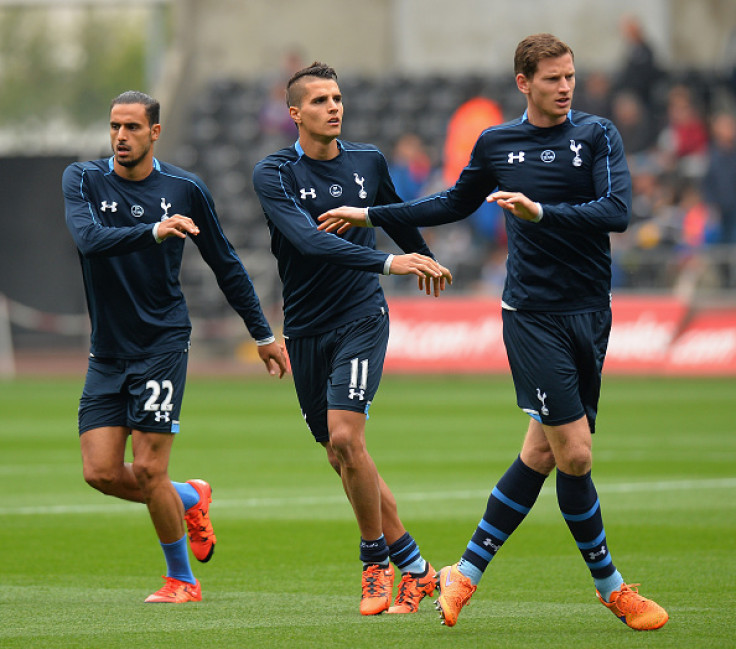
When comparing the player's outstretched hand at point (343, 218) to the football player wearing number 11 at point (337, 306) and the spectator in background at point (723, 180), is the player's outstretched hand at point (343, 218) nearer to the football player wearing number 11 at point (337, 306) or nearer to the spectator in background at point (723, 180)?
the football player wearing number 11 at point (337, 306)

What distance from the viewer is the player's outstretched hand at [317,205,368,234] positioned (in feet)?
23.7

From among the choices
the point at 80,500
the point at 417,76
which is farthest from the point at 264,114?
the point at 80,500

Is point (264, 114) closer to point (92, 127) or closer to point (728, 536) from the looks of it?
point (92, 127)

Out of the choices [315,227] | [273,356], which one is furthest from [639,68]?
[315,227]

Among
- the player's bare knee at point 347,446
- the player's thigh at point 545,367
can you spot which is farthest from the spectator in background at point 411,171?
the player's thigh at point 545,367

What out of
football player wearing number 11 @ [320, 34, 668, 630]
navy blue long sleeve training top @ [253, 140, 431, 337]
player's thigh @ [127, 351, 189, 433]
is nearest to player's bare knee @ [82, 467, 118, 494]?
player's thigh @ [127, 351, 189, 433]

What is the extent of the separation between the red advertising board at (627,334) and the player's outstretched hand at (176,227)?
15488 millimetres

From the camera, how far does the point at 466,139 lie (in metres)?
25.1

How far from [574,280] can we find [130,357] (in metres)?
2.36

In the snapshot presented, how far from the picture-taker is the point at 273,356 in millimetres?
8023

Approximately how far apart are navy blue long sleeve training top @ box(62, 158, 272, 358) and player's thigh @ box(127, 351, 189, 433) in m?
0.07

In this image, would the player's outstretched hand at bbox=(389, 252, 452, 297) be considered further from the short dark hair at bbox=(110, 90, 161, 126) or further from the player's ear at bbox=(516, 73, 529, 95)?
the short dark hair at bbox=(110, 90, 161, 126)

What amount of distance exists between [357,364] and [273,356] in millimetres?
788

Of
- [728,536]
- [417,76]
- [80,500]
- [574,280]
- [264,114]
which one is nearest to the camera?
[574,280]
